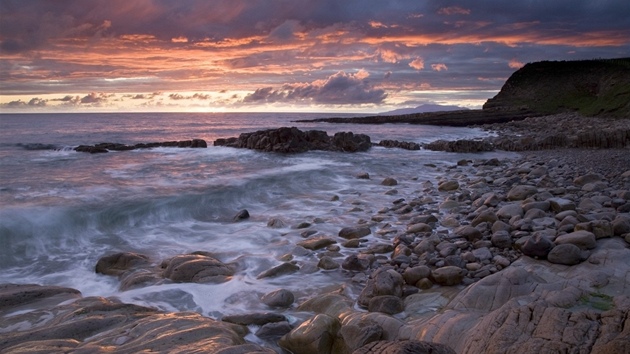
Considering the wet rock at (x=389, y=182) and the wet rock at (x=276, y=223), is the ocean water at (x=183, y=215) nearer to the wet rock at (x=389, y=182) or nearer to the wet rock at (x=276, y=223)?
the wet rock at (x=276, y=223)

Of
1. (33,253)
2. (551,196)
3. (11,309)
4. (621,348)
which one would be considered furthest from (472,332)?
(33,253)

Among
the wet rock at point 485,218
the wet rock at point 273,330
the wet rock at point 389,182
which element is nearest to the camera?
the wet rock at point 273,330

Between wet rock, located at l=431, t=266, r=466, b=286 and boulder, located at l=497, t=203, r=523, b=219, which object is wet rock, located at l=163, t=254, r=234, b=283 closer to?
wet rock, located at l=431, t=266, r=466, b=286

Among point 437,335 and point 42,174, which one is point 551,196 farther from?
point 42,174

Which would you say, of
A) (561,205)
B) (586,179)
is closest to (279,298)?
(561,205)

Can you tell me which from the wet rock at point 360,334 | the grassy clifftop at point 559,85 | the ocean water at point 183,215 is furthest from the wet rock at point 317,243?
the grassy clifftop at point 559,85

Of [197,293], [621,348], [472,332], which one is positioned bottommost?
[197,293]

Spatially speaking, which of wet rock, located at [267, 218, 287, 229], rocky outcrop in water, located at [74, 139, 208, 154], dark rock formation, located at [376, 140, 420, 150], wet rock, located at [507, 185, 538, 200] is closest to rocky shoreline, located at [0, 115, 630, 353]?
wet rock, located at [507, 185, 538, 200]

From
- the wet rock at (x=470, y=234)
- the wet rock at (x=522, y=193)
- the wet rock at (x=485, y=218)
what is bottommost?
the wet rock at (x=470, y=234)

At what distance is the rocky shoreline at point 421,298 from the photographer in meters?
3.12

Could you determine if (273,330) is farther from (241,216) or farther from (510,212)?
(241,216)

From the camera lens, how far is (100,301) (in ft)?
17.6

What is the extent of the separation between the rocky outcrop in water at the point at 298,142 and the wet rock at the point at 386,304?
18.8 metres

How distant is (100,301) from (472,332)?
13.8 feet
